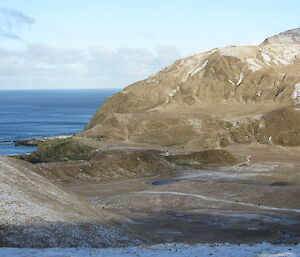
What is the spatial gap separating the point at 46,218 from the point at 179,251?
13752mm

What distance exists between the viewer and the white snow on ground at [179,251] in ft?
95.6

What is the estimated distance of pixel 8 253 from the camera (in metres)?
29.3

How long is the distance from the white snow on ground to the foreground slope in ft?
12.6

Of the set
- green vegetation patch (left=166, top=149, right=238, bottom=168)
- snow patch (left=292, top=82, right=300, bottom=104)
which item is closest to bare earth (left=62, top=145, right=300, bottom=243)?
green vegetation patch (left=166, top=149, right=238, bottom=168)

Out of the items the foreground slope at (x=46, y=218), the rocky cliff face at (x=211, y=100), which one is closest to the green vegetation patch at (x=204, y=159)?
the rocky cliff face at (x=211, y=100)

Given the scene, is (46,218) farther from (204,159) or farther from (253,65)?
(253,65)

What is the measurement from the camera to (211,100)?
493 ft

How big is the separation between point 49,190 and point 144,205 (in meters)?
18.1

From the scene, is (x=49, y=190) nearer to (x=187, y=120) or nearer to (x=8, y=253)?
(x=8, y=253)

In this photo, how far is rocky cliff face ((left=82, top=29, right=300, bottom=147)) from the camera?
12600 centimetres

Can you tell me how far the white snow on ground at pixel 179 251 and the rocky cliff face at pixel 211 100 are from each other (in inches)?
3527

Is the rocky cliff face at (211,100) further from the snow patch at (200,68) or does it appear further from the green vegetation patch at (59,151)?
the green vegetation patch at (59,151)

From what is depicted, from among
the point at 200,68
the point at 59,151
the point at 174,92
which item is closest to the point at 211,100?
the point at 174,92

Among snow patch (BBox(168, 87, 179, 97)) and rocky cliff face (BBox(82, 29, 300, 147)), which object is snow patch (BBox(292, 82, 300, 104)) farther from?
snow patch (BBox(168, 87, 179, 97))
